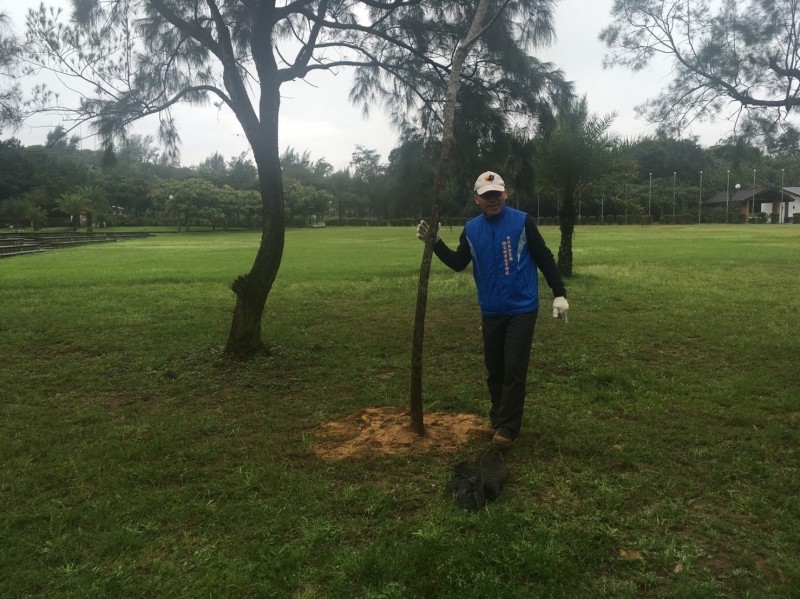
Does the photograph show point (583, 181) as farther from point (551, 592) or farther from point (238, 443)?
point (551, 592)

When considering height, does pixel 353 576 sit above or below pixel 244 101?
below

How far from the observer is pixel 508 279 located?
4.21 m

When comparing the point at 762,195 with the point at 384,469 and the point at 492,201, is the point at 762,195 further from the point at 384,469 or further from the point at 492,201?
the point at 384,469

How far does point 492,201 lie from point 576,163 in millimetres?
11450

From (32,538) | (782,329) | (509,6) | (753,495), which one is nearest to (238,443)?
(32,538)

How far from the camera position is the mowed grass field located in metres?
2.77

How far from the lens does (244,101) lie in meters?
7.03

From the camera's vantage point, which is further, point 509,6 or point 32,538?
point 509,6

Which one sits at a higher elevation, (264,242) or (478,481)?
(264,242)

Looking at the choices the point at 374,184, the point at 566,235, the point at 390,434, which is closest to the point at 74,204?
the point at 374,184

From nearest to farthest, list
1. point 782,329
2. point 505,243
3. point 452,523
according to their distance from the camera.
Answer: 1. point 452,523
2. point 505,243
3. point 782,329

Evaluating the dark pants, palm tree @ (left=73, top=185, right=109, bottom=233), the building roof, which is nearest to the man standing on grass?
the dark pants

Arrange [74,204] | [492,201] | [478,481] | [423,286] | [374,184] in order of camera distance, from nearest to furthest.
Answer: [478,481], [492,201], [423,286], [374,184], [74,204]

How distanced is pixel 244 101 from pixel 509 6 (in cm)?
320
